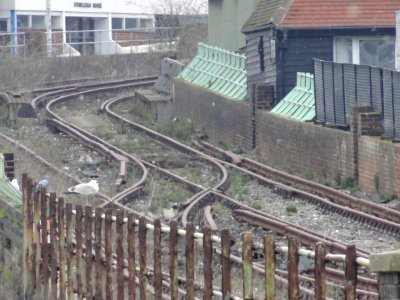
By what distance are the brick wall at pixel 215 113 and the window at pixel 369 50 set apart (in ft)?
8.22

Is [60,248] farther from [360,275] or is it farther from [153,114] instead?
[153,114]

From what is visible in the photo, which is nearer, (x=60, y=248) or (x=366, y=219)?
(x=60, y=248)

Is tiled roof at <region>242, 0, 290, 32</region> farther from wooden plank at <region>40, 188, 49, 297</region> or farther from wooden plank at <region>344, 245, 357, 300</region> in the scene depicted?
wooden plank at <region>344, 245, 357, 300</region>

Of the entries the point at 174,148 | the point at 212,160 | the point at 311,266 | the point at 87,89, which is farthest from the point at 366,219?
the point at 87,89

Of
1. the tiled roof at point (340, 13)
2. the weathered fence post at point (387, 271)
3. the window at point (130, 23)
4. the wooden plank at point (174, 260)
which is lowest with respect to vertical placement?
the wooden plank at point (174, 260)

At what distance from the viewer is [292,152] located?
76.9ft

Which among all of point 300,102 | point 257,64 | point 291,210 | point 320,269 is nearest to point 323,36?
point 257,64

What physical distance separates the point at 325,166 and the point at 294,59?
574 centimetres

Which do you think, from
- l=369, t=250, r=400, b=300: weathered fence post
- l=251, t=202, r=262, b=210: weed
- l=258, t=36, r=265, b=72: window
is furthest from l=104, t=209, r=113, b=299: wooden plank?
l=258, t=36, r=265, b=72: window

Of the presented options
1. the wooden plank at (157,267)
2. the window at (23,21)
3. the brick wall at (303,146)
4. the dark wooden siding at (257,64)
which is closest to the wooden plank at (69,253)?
the wooden plank at (157,267)

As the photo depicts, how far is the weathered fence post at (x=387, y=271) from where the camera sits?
249 inches

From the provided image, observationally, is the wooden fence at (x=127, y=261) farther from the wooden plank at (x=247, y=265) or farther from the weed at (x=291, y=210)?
the weed at (x=291, y=210)

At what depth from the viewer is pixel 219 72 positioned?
3134 cm

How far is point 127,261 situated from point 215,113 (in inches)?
754
